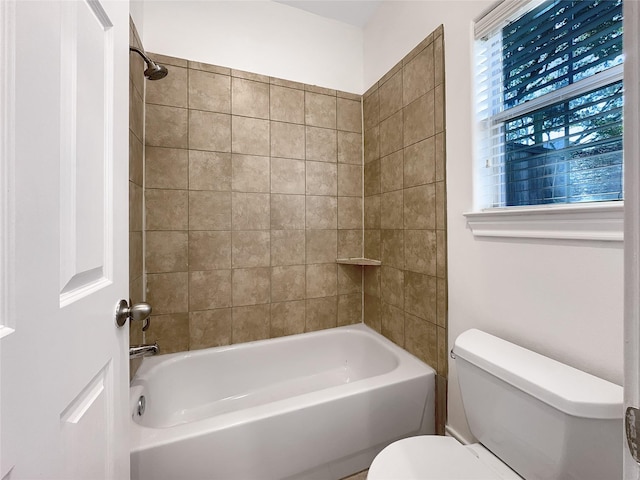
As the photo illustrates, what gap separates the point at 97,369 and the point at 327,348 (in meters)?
1.58

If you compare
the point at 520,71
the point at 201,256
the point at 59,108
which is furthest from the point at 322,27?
the point at 59,108

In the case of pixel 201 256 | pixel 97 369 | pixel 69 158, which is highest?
pixel 69 158

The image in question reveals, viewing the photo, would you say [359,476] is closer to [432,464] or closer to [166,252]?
[432,464]

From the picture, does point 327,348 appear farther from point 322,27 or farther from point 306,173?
point 322,27

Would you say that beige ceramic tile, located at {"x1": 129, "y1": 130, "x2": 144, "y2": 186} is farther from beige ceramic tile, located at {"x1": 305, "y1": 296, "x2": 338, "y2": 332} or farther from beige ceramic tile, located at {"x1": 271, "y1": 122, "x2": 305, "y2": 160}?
beige ceramic tile, located at {"x1": 305, "y1": 296, "x2": 338, "y2": 332}

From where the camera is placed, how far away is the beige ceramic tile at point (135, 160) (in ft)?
4.30

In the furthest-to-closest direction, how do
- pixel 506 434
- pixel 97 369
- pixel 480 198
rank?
pixel 480 198
pixel 506 434
pixel 97 369

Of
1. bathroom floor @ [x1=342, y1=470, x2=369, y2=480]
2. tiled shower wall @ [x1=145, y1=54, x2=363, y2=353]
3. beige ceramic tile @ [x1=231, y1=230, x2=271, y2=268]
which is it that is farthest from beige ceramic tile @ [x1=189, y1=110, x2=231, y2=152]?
bathroom floor @ [x1=342, y1=470, x2=369, y2=480]

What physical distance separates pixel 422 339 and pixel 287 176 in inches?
51.1

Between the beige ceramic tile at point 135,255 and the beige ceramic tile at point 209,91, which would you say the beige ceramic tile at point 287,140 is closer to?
the beige ceramic tile at point 209,91

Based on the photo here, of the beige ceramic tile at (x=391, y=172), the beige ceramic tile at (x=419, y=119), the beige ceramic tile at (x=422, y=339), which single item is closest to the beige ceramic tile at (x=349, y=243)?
the beige ceramic tile at (x=391, y=172)

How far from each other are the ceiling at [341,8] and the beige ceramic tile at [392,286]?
1.74m

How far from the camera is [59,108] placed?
45cm

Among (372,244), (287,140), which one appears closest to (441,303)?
Answer: (372,244)
